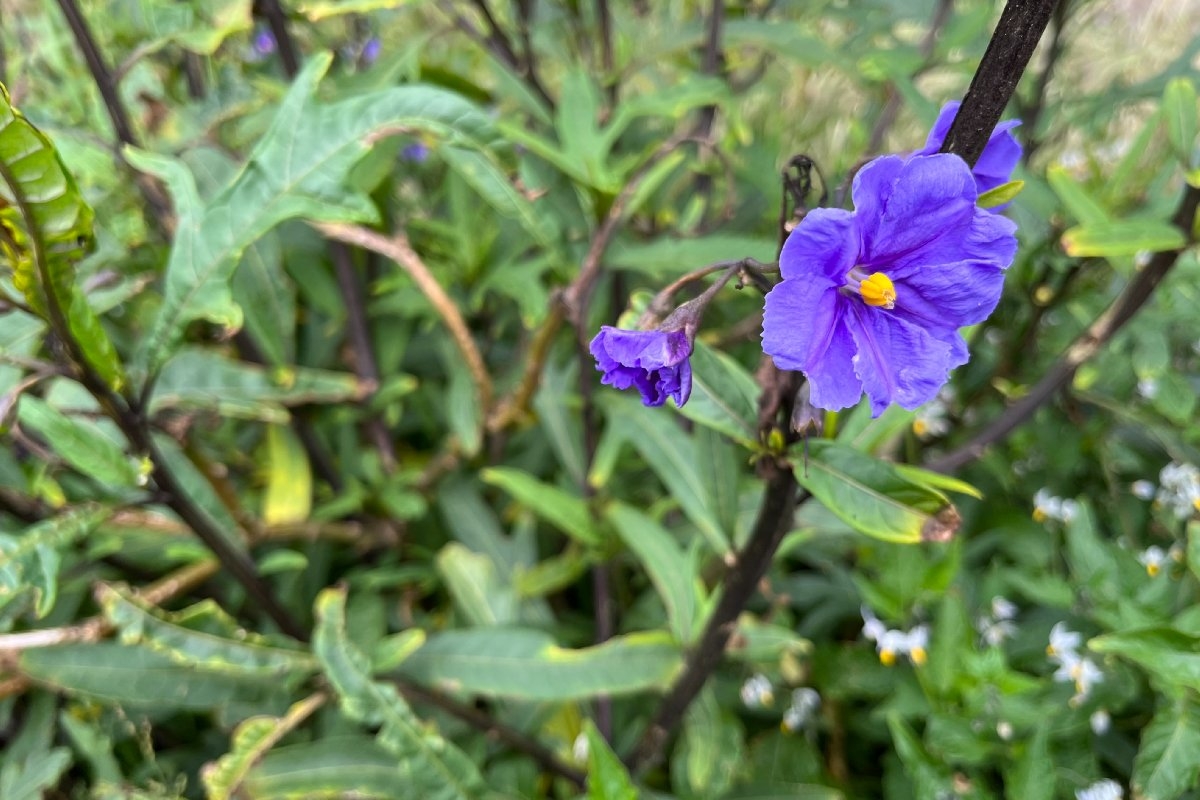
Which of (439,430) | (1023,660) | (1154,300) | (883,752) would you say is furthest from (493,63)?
(883,752)

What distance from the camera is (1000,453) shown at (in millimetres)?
2043

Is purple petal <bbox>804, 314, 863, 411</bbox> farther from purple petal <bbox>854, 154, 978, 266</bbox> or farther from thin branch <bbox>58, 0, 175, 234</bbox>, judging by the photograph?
thin branch <bbox>58, 0, 175, 234</bbox>

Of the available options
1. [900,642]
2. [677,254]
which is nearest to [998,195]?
[677,254]

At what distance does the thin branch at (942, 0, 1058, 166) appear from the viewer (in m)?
0.70

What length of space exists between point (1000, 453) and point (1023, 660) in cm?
52


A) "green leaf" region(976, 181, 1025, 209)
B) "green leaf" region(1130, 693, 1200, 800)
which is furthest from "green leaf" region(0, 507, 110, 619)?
"green leaf" region(1130, 693, 1200, 800)

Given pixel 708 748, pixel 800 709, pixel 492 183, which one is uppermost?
pixel 492 183

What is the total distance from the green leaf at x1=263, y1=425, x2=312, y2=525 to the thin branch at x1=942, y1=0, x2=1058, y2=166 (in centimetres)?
159

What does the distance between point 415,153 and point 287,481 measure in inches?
36.5

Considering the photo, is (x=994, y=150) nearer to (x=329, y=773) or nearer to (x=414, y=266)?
(x=414, y=266)

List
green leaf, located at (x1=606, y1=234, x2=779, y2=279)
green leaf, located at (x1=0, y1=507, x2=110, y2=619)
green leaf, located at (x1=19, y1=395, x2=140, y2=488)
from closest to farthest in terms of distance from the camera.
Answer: green leaf, located at (x1=0, y1=507, x2=110, y2=619)
green leaf, located at (x1=19, y1=395, x2=140, y2=488)
green leaf, located at (x1=606, y1=234, x2=779, y2=279)

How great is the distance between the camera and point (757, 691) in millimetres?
1741

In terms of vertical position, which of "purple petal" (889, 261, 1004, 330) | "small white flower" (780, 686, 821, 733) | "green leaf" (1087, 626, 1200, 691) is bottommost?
"small white flower" (780, 686, 821, 733)

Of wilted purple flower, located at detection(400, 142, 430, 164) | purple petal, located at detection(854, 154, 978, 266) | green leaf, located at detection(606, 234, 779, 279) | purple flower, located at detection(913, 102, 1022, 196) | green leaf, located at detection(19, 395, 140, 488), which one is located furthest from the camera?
wilted purple flower, located at detection(400, 142, 430, 164)
